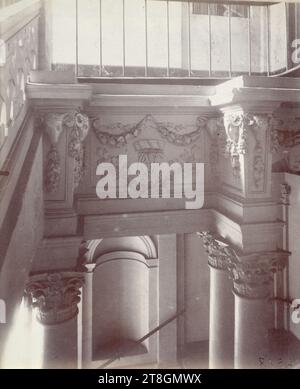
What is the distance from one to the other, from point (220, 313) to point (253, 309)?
3.87 ft

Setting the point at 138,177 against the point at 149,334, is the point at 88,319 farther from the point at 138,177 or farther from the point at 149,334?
the point at 138,177

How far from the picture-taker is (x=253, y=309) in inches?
188

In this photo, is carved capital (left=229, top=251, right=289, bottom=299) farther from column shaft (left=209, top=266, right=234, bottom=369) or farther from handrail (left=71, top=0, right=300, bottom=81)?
handrail (left=71, top=0, right=300, bottom=81)

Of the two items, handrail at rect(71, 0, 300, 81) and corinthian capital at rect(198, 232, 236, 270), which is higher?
handrail at rect(71, 0, 300, 81)

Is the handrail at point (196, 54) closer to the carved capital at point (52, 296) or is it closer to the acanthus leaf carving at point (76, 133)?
the acanthus leaf carving at point (76, 133)

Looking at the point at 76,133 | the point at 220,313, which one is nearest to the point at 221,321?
the point at 220,313

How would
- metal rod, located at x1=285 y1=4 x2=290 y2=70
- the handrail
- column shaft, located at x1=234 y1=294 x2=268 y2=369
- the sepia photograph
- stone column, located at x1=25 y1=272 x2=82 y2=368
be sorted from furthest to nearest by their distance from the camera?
the handrail < metal rod, located at x1=285 y1=4 x2=290 y2=70 < column shaft, located at x1=234 y1=294 x2=268 y2=369 < stone column, located at x1=25 y1=272 x2=82 y2=368 < the sepia photograph

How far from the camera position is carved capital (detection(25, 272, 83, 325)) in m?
4.09

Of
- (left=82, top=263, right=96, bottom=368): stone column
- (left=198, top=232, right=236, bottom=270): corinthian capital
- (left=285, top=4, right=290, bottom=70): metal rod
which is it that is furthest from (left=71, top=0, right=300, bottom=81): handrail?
(left=82, top=263, right=96, bottom=368): stone column

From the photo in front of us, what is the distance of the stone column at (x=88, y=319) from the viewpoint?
794 centimetres

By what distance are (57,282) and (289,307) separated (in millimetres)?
3558

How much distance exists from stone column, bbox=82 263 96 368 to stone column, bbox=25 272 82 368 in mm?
3675

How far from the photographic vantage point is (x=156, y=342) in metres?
8.66

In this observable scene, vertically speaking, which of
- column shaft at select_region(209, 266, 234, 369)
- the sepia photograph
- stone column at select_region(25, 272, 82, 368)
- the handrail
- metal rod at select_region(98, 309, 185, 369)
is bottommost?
metal rod at select_region(98, 309, 185, 369)
